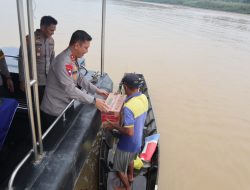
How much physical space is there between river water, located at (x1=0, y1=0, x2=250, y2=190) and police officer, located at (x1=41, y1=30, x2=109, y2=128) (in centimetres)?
262

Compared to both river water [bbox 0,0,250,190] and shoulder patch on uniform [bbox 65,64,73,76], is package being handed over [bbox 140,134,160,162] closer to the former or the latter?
river water [bbox 0,0,250,190]

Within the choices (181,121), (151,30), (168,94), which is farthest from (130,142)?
(151,30)

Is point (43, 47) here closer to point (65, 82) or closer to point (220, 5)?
point (65, 82)

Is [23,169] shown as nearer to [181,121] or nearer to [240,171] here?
[240,171]

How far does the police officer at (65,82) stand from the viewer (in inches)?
91.0

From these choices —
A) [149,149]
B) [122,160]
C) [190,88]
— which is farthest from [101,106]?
[190,88]

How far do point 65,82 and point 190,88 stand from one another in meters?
6.73

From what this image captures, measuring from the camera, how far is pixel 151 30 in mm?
17328

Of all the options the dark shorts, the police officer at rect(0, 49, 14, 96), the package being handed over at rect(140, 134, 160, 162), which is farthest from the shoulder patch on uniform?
the package being handed over at rect(140, 134, 160, 162)

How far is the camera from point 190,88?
8547mm

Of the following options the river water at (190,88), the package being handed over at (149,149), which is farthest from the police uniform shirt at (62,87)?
the river water at (190,88)

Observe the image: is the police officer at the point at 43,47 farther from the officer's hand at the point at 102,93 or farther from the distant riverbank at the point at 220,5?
the distant riverbank at the point at 220,5

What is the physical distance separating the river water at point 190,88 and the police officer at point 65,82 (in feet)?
8.58

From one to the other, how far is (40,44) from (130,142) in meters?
1.59
